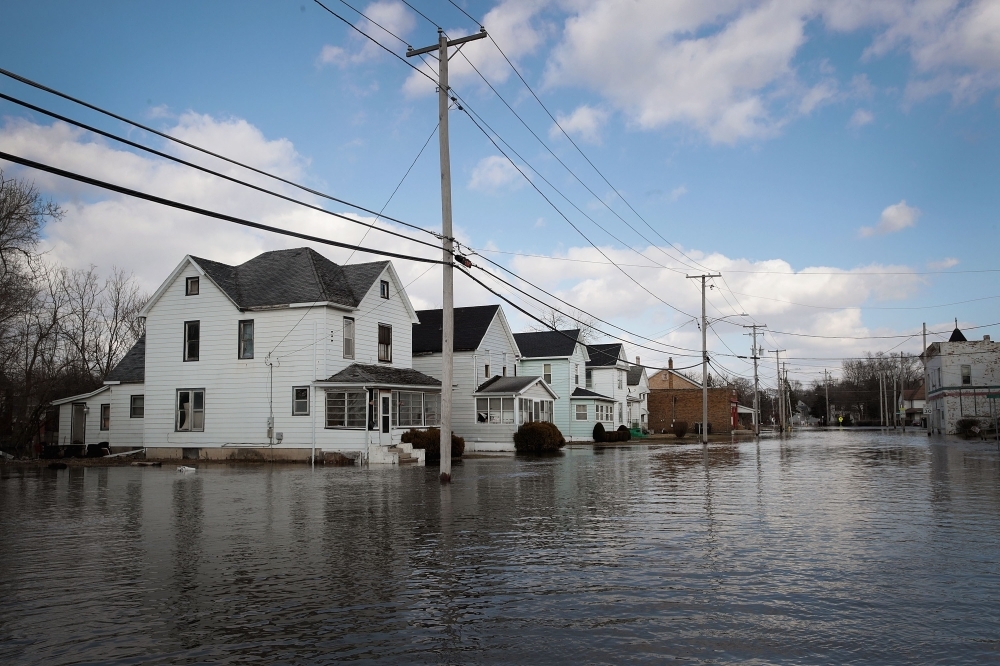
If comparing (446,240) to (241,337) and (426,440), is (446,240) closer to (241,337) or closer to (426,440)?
(426,440)

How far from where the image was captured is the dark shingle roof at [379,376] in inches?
1300

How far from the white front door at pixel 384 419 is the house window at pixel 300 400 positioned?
10.2ft

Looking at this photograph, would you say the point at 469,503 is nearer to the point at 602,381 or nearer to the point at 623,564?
the point at 623,564

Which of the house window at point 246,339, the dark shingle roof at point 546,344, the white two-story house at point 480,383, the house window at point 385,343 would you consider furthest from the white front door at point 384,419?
the dark shingle roof at point 546,344

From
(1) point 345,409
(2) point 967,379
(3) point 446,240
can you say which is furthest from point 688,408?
(3) point 446,240

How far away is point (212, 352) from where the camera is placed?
35.5m

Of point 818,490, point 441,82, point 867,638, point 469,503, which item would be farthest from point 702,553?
point 441,82

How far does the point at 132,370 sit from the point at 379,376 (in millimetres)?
14367

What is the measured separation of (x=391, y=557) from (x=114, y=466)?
85.6 feet

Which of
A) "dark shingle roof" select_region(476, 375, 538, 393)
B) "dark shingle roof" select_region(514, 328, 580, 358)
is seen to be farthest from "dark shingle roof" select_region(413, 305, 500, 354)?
"dark shingle roof" select_region(514, 328, 580, 358)

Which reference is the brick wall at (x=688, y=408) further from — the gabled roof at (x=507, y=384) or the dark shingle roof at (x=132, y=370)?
the dark shingle roof at (x=132, y=370)

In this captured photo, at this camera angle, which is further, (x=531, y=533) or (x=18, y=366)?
(x=18, y=366)

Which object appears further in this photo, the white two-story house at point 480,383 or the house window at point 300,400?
the white two-story house at point 480,383

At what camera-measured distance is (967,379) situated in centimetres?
7125
